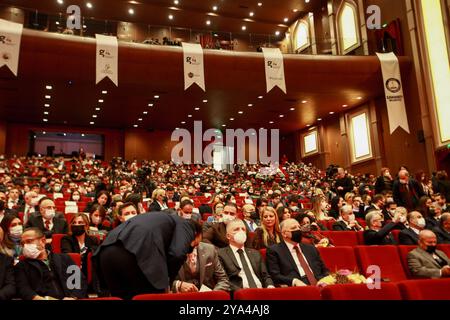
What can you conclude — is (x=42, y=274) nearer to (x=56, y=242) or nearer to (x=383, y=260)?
(x=56, y=242)

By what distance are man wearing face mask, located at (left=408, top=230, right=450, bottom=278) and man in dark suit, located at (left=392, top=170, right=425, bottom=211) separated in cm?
241

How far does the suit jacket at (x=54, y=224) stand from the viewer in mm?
4207

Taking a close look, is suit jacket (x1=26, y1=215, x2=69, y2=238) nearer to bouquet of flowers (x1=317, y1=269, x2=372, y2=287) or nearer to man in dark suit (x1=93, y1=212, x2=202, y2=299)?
man in dark suit (x1=93, y1=212, x2=202, y2=299)

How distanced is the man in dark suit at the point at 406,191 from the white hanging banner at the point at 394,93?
16.7 ft

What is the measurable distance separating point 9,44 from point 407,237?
8.99 meters

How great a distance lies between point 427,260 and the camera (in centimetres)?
365

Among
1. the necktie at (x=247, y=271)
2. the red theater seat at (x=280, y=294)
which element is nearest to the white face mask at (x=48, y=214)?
the necktie at (x=247, y=271)

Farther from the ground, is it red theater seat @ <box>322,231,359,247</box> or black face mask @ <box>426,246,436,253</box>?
red theater seat @ <box>322,231,359,247</box>

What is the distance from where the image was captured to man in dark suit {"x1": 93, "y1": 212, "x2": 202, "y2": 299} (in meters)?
2.13

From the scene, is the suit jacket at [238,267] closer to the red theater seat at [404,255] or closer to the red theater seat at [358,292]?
the red theater seat at [358,292]

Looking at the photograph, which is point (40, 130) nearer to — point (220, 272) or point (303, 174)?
point (303, 174)

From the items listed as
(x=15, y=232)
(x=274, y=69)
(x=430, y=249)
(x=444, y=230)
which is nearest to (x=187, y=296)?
(x=15, y=232)

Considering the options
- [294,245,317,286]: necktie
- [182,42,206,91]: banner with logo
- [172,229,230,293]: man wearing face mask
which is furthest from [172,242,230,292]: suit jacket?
[182,42,206,91]: banner with logo

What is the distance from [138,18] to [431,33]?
408 inches
